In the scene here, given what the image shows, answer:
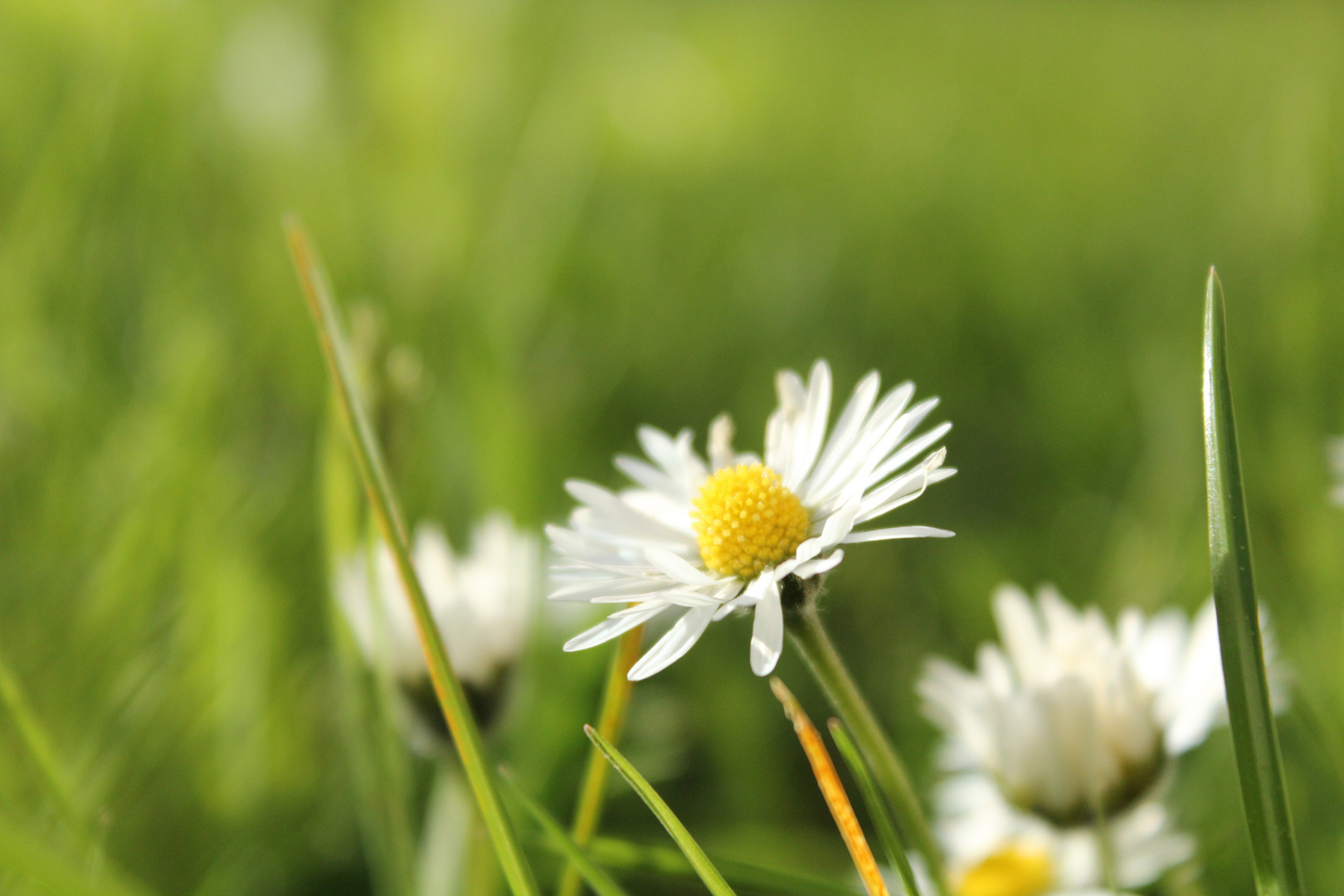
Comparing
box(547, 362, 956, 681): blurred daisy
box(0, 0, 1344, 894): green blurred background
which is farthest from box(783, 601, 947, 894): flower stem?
box(0, 0, 1344, 894): green blurred background

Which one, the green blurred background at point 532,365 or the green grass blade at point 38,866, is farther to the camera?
the green blurred background at point 532,365

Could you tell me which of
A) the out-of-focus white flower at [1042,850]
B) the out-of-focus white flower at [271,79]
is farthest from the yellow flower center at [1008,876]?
the out-of-focus white flower at [271,79]

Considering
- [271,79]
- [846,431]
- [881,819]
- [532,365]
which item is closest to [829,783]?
[881,819]

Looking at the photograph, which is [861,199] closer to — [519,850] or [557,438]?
[557,438]

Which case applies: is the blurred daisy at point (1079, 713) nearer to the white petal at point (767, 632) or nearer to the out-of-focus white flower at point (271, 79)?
the white petal at point (767, 632)

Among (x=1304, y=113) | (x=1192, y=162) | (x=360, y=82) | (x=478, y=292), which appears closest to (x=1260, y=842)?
(x=478, y=292)

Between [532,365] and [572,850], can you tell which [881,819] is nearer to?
[572,850]

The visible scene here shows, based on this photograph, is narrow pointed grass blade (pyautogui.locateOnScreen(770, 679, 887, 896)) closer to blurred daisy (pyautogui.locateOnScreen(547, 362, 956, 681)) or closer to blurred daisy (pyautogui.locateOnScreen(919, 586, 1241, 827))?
blurred daisy (pyautogui.locateOnScreen(547, 362, 956, 681))
